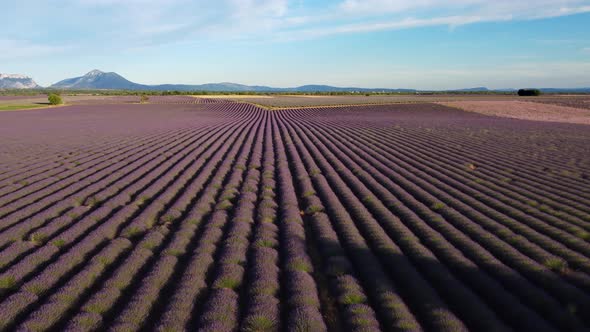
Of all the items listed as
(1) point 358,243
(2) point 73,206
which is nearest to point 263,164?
(2) point 73,206

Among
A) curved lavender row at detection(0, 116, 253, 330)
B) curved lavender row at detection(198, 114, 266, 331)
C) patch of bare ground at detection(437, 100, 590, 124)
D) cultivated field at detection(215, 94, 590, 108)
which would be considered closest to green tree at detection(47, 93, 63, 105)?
cultivated field at detection(215, 94, 590, 108)

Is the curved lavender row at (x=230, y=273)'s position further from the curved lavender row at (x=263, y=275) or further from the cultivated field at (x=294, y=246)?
the curved lavender row at (x=263, y=275)

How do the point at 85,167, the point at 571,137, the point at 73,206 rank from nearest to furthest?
the point at 73,206, the point at 85,167, the point at 571,137

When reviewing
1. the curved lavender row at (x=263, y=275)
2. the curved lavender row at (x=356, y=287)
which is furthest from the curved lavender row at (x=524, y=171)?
the curved lavender row at (x=263, y=275)

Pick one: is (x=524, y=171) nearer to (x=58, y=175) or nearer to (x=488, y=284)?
(x=488, y=284)

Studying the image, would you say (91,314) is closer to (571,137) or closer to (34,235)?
(34,235)

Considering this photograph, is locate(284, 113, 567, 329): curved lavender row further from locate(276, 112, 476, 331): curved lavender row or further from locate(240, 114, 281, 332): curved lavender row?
locate(240, 114, 281, 332): curved lavender row
